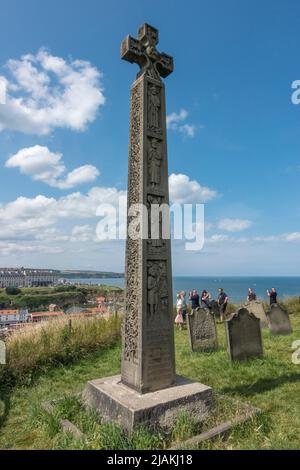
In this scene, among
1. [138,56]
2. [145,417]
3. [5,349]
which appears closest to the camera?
[145,417]

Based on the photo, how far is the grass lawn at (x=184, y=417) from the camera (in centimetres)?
401

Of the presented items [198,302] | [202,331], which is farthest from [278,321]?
[198,302]

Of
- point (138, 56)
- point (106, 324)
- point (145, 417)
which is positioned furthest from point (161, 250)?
point (106, 324)

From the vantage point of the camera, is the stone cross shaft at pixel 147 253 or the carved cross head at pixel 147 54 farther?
the carved cross head at pixel 147 54

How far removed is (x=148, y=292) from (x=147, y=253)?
62 centimetres

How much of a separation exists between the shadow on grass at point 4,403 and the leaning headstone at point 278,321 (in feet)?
30.2

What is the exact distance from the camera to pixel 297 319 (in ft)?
52.2

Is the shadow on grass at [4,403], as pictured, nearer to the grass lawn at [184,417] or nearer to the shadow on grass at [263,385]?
the grass lawn at [184,417]

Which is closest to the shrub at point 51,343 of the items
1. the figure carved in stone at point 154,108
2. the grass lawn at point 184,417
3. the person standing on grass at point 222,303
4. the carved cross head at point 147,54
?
the grass lawn at point 184,417

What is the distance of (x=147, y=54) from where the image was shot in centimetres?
576

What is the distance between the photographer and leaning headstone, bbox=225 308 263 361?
838 cm

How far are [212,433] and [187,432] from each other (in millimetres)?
334

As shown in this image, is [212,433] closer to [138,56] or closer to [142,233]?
[142,233]

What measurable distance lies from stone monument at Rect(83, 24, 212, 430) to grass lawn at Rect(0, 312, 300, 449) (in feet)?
1.06
